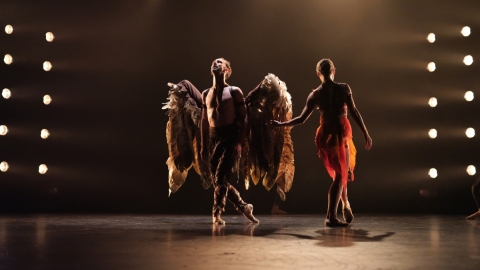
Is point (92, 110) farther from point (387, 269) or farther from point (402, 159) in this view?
point (387, 269)

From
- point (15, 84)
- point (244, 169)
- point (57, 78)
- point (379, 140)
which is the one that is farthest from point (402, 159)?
point (15, 84)

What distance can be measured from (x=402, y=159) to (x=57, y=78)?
13.8 ft

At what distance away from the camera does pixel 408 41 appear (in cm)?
661

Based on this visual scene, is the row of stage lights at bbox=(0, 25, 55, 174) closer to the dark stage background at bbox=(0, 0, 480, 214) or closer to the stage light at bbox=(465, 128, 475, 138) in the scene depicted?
the dark stage background at bbox=(0, 0, 480, 214)

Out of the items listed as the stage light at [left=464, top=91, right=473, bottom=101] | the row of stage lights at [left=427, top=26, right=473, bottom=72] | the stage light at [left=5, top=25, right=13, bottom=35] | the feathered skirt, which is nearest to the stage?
the feathered skirt

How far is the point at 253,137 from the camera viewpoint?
17.0 feet

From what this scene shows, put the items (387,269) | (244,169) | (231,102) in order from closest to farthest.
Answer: (387,269)
(231,102)
(244,169)

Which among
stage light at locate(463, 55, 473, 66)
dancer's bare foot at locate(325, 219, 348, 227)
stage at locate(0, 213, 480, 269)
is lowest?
stage at locate(0, 213, 480, 269)

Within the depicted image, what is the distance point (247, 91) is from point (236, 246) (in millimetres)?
3460

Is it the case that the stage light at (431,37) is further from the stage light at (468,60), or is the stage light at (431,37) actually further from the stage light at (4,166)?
the stage light at (4,166)

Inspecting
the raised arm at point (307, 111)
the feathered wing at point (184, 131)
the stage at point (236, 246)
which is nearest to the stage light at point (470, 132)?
the stage at point (236, 246)

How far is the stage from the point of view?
2.69m

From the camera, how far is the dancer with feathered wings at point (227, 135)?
4898mm

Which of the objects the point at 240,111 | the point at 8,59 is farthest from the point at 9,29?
the point at 240,111
